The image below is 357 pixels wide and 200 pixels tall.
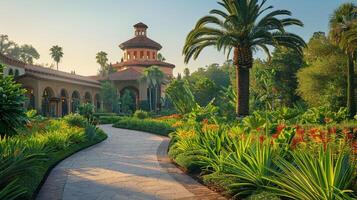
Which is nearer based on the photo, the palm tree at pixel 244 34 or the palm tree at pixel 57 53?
the palm tree at pixel 244 34

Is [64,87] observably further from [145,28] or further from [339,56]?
[339,56]

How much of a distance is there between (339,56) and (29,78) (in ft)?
106

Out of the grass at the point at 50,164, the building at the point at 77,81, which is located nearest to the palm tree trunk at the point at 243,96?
the grass at the point at 50,164

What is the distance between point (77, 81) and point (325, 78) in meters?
30.8

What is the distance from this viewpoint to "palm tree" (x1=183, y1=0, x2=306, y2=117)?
61.2 ft

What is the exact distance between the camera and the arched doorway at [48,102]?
4347cm

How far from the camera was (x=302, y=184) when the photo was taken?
17.1ft

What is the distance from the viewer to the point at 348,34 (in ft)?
85.4

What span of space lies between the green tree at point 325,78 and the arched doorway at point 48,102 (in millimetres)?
28432

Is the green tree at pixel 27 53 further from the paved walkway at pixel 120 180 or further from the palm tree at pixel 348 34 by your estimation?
the paved walkway at pixel 120 180

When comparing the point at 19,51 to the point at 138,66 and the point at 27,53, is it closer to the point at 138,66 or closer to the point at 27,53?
the point at 27,53

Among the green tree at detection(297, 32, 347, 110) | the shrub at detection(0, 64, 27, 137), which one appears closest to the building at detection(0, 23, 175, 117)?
the green tree at detection(297, 32, 347, 110)

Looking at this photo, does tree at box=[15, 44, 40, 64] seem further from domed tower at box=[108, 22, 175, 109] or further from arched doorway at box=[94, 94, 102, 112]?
arched doorway at box=[94, 94, 102, 112]

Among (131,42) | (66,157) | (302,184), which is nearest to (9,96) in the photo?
(66,157)
